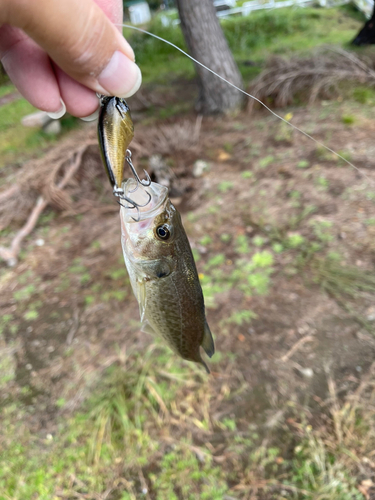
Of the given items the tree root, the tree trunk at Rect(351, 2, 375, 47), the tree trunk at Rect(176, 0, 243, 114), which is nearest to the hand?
the tree root

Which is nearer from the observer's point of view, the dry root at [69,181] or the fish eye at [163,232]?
the fish eye at [163,232]

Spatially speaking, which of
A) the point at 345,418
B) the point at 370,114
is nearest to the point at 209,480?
the point at 345,418

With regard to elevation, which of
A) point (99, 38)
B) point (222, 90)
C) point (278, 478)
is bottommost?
point (278, 478)

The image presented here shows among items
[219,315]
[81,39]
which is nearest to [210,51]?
[219,315]

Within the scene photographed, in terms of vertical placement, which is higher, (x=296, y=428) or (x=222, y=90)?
(x=222, y=90)

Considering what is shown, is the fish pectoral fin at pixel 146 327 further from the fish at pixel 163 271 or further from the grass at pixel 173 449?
the grass at pixel 173 449

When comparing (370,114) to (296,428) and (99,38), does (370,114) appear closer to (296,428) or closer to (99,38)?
(296,428)

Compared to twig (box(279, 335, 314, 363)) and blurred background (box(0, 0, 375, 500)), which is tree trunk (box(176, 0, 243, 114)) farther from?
twig (box(279, 335, 314, 363))

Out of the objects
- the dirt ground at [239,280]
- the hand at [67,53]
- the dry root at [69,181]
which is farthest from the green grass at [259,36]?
the hand at [67,53]
